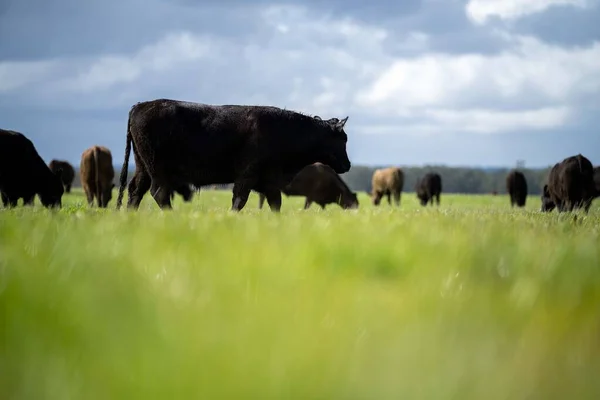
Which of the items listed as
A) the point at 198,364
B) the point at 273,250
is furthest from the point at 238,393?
the point at 273,250

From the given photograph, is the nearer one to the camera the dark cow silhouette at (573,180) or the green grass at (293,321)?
the green grass at (293,321)

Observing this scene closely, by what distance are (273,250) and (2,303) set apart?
1692 mm

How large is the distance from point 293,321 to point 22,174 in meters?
16.1

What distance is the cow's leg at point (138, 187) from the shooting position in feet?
43.4

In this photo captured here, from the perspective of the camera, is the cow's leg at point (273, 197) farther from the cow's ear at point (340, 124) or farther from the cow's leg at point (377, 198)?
the cow's leg at point (377, 198)

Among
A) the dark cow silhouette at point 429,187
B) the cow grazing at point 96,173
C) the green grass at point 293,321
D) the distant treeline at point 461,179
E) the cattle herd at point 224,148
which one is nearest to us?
the green grass at point 293,321

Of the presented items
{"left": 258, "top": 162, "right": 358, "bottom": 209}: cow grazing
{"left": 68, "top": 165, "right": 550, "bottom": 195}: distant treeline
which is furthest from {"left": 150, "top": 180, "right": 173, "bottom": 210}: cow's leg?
{"left": 68, "top": 165, "right": 550, "bottom": 195}: distant treeline

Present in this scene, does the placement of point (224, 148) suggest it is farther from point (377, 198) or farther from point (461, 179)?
point (461, 179)

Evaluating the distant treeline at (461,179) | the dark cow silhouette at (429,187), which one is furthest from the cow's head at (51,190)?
the distant treeline at (461,179)

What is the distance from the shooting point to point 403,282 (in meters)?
3.25

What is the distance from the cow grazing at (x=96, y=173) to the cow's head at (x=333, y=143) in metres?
15.8

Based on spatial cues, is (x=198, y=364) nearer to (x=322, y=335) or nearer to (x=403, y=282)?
(x=322, y=335)

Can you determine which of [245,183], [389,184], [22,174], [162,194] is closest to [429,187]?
[389,184]

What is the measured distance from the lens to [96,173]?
90.0 ft
